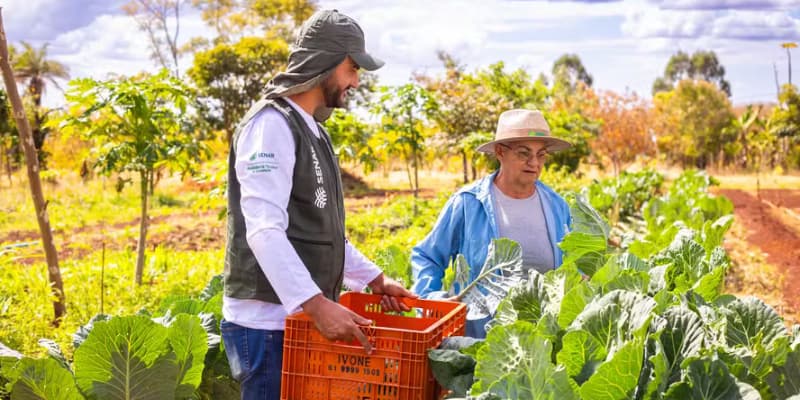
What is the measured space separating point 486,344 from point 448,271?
173 cm

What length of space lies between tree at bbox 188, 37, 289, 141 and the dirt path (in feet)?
51.4

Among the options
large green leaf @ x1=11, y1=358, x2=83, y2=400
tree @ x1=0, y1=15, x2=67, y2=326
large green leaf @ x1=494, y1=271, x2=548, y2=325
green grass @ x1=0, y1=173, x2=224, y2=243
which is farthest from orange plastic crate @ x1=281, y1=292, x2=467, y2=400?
green grass @ x1=0, y1=173, x2=224, y2=243

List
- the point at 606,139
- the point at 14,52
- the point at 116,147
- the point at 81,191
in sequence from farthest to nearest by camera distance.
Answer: the point at 606,139
the point at 14,52
the point at 81,191
the point at 116,147

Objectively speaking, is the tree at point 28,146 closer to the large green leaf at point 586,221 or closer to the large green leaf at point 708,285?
the large green leaf at point 586,221

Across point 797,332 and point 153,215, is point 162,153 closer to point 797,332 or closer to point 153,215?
point 797,332

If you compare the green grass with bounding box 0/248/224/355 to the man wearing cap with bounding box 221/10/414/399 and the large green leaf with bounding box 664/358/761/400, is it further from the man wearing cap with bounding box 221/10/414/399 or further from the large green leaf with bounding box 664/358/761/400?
the large green leaf with bounding box 664/358/761/400

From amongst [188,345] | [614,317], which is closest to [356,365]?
[614,317]

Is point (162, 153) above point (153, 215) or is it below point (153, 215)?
above

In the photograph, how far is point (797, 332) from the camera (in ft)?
8.40

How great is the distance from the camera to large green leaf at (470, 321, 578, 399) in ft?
7.06

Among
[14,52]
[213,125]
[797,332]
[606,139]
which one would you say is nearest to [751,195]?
[606,139]

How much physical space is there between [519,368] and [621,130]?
125 feet

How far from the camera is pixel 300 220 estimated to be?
2619mm

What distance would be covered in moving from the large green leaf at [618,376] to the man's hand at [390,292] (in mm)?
988
